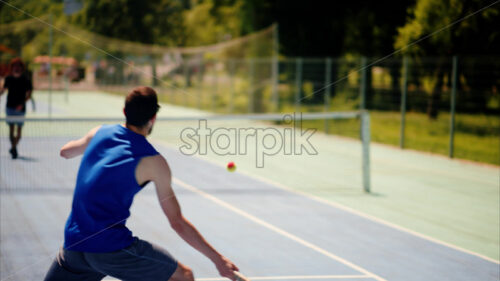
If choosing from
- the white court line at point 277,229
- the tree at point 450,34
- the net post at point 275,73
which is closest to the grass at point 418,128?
the net post at point 275,73

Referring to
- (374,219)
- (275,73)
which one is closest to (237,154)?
(374,219)

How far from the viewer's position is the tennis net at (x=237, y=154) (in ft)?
38.2

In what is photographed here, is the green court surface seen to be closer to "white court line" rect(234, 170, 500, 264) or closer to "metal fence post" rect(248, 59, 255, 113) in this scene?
"white court line" rect(234, 170, 500, 264)

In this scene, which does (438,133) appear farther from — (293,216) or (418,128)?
(293,216)

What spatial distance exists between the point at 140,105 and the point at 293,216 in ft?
20.2

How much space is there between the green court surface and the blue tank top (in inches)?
215

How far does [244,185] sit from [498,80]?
8929 millimetres

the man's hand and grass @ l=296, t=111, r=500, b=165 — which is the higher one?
the man's hand

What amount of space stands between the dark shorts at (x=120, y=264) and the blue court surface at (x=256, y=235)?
2.86 meters

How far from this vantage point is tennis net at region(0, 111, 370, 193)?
11656 millimetres

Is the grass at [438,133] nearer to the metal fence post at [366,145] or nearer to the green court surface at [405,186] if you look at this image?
the green court surface at [405,186]

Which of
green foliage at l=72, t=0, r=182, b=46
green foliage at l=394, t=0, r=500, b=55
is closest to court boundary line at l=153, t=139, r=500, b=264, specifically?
green foliage at l=394, t=0, r=500, b=55

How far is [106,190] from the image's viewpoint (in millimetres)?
3699

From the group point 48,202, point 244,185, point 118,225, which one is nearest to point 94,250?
point 118,225
